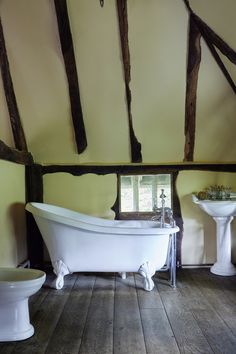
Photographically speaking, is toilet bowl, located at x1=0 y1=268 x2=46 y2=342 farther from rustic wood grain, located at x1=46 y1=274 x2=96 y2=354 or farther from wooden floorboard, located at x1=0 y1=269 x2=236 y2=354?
rustic wood grain, located at x1=46 y1=274 x2=96 y2=354

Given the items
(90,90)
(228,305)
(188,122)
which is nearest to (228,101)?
(188,122)

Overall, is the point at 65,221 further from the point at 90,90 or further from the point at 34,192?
the point at 90,90

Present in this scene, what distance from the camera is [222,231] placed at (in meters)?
3.96

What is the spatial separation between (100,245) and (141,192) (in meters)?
1.25

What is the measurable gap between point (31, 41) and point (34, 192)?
1.78 metres

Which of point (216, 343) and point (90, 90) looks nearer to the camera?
point (216, 343)

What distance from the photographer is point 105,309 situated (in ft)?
9.38

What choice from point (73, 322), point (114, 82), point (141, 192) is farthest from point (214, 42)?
point (73, 322)

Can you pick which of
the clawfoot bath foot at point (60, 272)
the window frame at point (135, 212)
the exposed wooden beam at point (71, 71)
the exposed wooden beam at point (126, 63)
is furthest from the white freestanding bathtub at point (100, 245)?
the exposed wooden beam at point (126, 63)

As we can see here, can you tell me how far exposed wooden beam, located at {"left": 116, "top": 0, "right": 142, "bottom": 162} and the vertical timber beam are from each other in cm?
123

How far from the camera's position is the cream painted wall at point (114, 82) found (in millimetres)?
3137

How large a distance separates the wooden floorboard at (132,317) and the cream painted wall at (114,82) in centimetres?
159

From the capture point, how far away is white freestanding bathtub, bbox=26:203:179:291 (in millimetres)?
3299

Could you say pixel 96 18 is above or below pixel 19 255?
above
